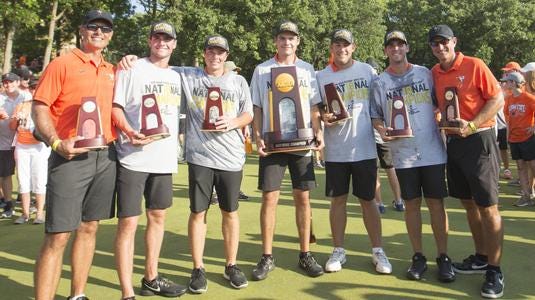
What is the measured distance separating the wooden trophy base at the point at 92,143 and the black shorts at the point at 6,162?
5100mm

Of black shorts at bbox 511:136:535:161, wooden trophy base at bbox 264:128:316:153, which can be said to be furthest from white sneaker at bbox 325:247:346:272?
black shorts at bbox 511:136:535:161

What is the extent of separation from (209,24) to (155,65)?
77.9ft

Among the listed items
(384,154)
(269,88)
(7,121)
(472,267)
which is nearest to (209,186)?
(269,88)

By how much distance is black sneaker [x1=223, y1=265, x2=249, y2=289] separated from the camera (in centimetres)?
428

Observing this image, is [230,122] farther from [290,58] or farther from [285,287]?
[285,287]

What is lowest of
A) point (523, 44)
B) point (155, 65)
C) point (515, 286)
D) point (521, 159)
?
point (515, 286)

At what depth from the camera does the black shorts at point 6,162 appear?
24.8ft

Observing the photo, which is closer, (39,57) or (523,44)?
(523,44)

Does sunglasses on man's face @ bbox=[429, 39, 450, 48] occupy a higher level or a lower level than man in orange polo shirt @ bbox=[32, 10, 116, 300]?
higher

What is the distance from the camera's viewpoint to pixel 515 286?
168 inches

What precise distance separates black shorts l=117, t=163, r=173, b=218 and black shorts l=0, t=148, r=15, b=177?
4.71m

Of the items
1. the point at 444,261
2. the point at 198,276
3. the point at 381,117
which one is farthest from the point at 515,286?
the point at 198,276

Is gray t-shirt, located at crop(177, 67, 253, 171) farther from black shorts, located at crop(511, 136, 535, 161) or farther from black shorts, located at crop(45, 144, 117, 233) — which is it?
black shorts, located at crop(511, 136, 535, 161)

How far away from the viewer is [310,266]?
15.1 ft
